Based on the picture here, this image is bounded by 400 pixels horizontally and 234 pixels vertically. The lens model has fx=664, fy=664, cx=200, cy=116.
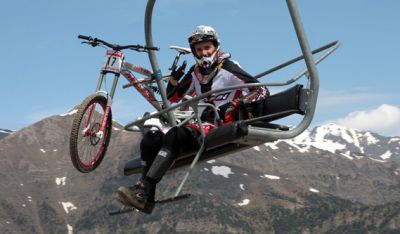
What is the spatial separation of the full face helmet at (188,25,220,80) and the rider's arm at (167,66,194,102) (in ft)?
2.17

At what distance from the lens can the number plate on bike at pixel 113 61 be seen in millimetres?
11633

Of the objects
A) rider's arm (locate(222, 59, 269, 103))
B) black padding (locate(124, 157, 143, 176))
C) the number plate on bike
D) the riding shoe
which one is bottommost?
the riding shoe

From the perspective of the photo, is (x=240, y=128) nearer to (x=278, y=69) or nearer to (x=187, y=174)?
(x=187, y=174)

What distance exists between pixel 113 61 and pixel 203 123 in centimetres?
195

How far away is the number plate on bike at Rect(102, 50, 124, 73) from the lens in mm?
11633

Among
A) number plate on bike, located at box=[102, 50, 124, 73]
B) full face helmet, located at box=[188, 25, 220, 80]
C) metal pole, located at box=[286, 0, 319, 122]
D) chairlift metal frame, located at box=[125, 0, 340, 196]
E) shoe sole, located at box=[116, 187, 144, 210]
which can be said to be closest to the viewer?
metal pole, located at box=[286, 0, 319, 122]

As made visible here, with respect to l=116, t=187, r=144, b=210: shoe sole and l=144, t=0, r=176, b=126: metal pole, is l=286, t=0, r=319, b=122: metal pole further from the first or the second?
l=116, t=187, r=144, b=210: shoe sole

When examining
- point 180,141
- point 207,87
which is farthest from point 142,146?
point 207,87

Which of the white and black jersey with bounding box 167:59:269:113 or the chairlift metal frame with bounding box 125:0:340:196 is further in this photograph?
the white and black jersey with bounding box 167:59:269:113

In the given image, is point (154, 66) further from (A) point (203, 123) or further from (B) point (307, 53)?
(B) point (307, 53)

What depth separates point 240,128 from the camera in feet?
32.9

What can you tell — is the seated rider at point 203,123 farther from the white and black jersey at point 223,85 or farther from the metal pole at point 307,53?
the metal pole at point 307,53

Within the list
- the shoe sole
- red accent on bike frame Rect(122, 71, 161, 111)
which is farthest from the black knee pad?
red accent on bike frame Rect(122, 71, 161, 111)

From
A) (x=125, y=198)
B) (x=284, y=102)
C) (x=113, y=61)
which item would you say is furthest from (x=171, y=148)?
(x=284, y=102)
